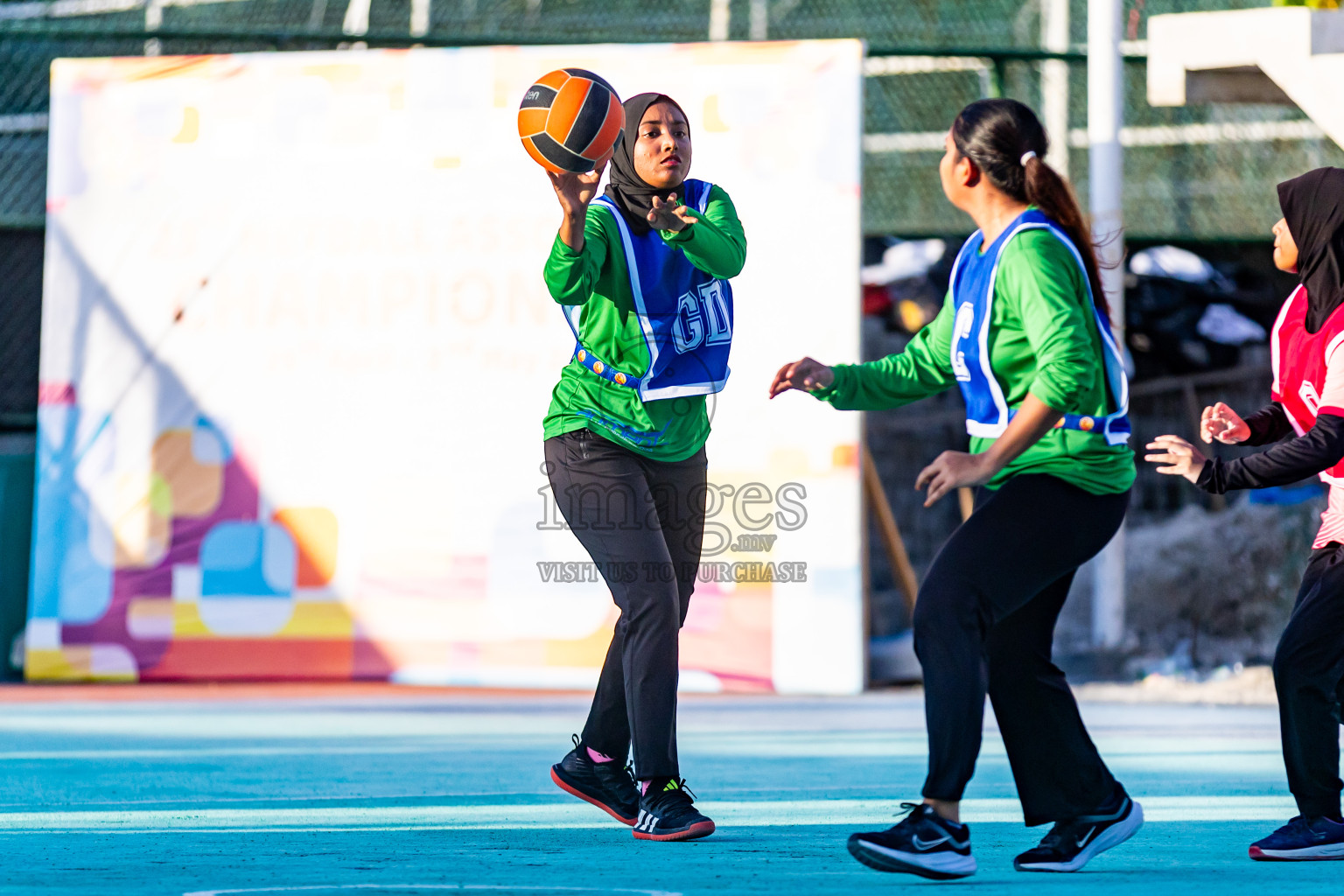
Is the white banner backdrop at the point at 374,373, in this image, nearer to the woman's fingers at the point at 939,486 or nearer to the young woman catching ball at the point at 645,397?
the young woman catching ball at the point at 645,397

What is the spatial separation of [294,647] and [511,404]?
1887mm

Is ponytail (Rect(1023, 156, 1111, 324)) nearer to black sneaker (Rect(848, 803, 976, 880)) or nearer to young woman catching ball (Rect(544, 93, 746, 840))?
young woman catching ball (Rect(544, 93, 746, 840))

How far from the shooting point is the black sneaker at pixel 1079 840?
3904 mm

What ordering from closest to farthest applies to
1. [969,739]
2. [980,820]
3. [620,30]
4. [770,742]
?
[969,739] → [980,820] → [770,742] → [620,30]

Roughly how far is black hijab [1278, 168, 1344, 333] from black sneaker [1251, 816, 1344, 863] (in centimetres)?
123

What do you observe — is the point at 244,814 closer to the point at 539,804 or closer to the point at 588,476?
the point at 539,804

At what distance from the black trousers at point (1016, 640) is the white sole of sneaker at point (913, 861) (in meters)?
0.14

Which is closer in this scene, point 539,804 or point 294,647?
point 539,804

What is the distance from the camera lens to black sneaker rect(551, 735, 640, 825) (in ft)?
15.5

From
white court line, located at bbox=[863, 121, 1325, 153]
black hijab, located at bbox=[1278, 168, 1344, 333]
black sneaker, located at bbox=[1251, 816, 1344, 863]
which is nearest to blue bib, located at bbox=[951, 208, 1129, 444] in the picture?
black hijab, located at bbox=[1278, 168, 1344, 333]

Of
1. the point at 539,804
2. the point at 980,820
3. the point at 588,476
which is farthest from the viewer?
the point at 539,804

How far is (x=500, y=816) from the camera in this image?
4953mm

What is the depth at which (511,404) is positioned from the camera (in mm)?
9328

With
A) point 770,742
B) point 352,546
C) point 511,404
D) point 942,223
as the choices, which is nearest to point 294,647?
point 352,546
